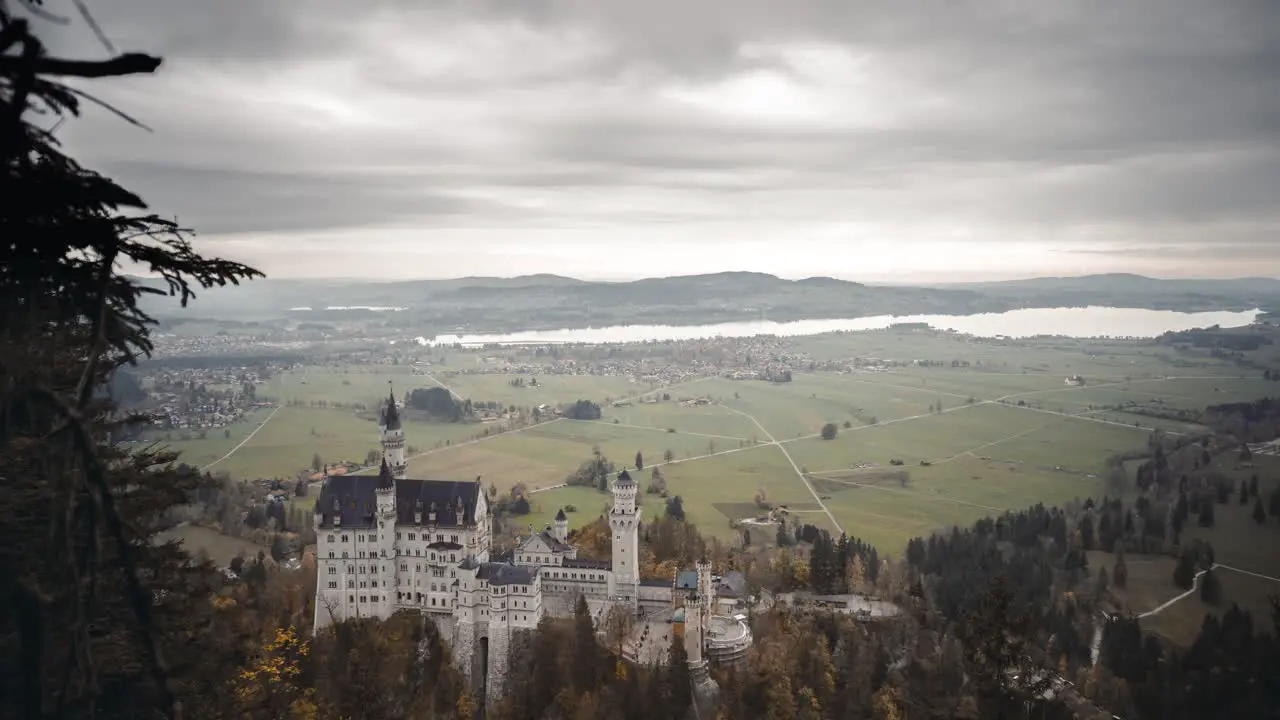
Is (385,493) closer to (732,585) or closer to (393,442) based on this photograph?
(393,442)

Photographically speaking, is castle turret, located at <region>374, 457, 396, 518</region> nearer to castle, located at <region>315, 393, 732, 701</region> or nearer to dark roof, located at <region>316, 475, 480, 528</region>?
castle, located at <region>315, 393, 732, 701</region>

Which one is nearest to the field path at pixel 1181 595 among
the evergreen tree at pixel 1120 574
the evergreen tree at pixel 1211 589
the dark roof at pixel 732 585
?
the evergreen tree at pixel 1211 589

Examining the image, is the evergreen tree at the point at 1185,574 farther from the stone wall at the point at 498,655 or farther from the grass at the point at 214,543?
the grass at the point at 214,543

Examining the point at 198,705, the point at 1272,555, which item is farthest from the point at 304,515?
the point at 1272,555

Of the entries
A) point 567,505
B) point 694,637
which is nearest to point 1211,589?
point 694,637

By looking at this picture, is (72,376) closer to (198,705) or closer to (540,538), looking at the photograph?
(198,705)
